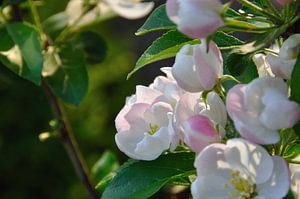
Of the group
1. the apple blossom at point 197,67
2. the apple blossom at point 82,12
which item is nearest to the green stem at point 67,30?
the apple blossom at point 82,12

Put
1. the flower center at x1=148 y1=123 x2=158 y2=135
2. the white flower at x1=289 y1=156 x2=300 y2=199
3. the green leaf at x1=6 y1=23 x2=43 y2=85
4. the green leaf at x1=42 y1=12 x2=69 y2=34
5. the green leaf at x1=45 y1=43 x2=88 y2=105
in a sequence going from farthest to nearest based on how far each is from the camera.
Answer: the green leaf at x1=42 y1=12 x2=69 y2=34, the green leaf at x1=45 y1=43 x2=88 y2=105, the green leaf at x1=6 y1=23 x2=43 y2=85, the flower center at x1=148 y1=123 x2=158 y2=135, the white flower at x1=289 y1=156 x2=300 y2=199

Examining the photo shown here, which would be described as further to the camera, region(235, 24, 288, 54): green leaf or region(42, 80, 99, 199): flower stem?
region(42, 80, 99, 199): flower stem

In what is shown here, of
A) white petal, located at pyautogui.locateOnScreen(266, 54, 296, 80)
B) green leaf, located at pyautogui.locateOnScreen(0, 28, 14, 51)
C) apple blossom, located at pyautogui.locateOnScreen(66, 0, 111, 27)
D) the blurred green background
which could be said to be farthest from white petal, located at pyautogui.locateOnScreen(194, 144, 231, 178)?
the blurred green background

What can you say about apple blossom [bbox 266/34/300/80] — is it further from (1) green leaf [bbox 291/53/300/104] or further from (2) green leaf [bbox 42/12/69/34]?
(2) green leaf [bbox 42/12/69/34]

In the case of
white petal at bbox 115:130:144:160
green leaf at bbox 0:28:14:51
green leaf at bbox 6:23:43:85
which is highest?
white petal at bbox 115:130:144:160

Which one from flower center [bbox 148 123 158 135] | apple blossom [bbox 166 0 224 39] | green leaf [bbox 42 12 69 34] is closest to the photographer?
apple blossom [bbox 166 0 224 39]

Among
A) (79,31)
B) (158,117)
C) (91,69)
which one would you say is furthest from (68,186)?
(158,117)

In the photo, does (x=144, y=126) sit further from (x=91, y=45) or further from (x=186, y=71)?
(x=91, y=45)
